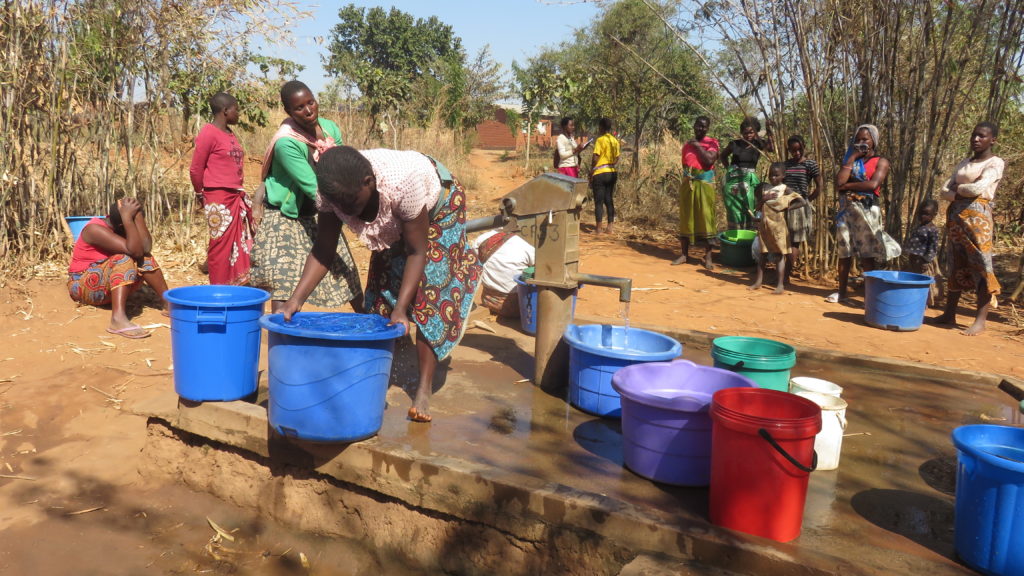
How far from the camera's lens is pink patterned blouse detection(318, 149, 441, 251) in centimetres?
287

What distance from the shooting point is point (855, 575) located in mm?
2041

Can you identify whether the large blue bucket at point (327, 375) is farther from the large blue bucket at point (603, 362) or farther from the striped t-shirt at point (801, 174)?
the striped t-shirt at point (801, 174)

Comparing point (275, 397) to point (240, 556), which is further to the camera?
point (240, 556)

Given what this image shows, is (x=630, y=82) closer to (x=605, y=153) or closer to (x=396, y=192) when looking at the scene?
(x=605, y=153)

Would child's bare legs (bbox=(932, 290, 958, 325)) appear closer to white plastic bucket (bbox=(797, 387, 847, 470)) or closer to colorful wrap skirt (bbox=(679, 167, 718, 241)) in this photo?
colorful wrap skirt (bbox=(679, 167, 718, 241))

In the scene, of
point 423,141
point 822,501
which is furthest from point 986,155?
point 423,141

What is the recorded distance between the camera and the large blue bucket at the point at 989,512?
2.05 meters

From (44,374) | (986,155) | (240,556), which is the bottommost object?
(240,556)

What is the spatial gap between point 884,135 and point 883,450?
16.0 ft

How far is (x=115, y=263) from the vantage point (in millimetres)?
5355

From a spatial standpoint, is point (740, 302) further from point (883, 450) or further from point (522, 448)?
point (522, 448)

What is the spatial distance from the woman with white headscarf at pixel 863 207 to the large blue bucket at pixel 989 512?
4.43 m

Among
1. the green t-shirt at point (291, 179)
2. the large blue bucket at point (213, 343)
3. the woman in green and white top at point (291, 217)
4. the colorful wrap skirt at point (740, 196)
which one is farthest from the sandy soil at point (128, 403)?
the green t-shirt at point (291, 179)

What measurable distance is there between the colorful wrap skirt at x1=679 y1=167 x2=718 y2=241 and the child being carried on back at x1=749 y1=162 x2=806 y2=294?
971mm
